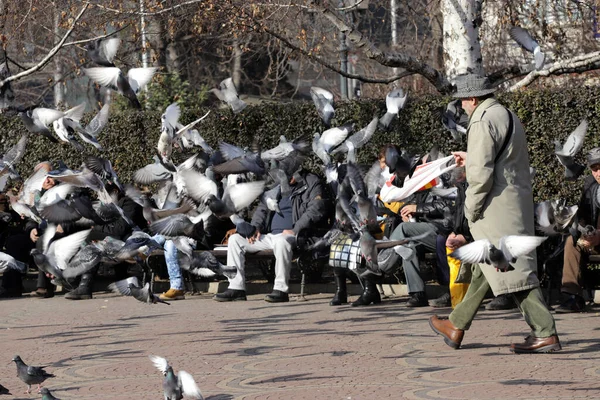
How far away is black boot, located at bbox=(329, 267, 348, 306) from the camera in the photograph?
36.1 feet

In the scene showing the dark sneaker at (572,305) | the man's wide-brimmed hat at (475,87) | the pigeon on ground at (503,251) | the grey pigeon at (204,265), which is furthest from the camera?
the grey pigeon at (204,265)

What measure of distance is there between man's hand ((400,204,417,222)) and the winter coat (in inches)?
31.6

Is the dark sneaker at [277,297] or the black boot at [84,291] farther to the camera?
the black boot at [84,291]

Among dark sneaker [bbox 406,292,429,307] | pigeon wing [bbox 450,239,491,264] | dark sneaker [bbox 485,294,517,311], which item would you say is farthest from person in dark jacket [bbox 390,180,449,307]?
pigeon wing [bbox 450,239,491,264]

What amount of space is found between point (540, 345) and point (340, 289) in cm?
374

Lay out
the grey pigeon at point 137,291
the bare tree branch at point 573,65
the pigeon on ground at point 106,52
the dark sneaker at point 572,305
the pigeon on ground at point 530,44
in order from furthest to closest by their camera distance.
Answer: the bare tree branch at point 573,65 < the pigeon on ground at point 530,44 < the pigeon on ground at point 106,52 < the dark sneaker at point 572,305 < the grey pigeon at point 137,291

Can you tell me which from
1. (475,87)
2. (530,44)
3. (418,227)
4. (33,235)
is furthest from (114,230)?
(475,87)

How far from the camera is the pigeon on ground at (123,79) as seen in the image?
10852 mm

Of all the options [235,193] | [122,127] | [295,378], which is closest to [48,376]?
[295,378]

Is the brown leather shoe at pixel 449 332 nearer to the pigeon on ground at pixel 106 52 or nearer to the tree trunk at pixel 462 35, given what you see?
the pigeon on ground at pixel 106 52

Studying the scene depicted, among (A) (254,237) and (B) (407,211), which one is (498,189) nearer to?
(B) (407,211)

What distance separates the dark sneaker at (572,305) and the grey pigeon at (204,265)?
2911mm

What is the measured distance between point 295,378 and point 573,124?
5380 millimetres

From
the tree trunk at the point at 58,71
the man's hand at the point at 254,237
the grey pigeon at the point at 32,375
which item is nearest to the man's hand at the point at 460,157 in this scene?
the grey pigeon at the point at 32,375
